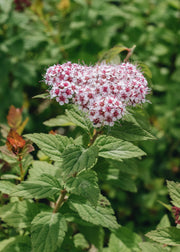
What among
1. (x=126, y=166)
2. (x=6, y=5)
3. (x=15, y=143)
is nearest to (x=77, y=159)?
(x=15, y=143)

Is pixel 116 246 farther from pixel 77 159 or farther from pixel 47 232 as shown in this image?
pixel 77 159

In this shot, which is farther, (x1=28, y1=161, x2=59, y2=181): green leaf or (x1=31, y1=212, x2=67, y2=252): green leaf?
(x1=28, y1=161, x2=59, y2=181): green leaf

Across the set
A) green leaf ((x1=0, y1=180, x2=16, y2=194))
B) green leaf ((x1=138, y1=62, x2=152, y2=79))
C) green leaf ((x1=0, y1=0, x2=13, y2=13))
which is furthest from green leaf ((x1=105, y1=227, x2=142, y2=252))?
green leaf ((x1=0, y1=0, x2=13, y2=13))

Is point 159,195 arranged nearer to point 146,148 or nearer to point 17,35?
point 146,148

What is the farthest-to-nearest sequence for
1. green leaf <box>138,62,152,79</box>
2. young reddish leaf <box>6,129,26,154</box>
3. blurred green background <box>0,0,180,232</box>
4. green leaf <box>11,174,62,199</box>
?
blurred green background <box>0,0,180,232</box> → green leaf <box>138,62,152,79</box> → young reddish leaf <box>6,129,26,154</box> → green leaf <box>11,174,62,199</box>

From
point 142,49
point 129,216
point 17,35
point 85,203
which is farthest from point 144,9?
point 85,203

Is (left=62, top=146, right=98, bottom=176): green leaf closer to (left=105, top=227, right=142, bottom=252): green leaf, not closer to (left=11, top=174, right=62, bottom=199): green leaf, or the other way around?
(left=11, top=174, right=62, bottom=199): green leaf
